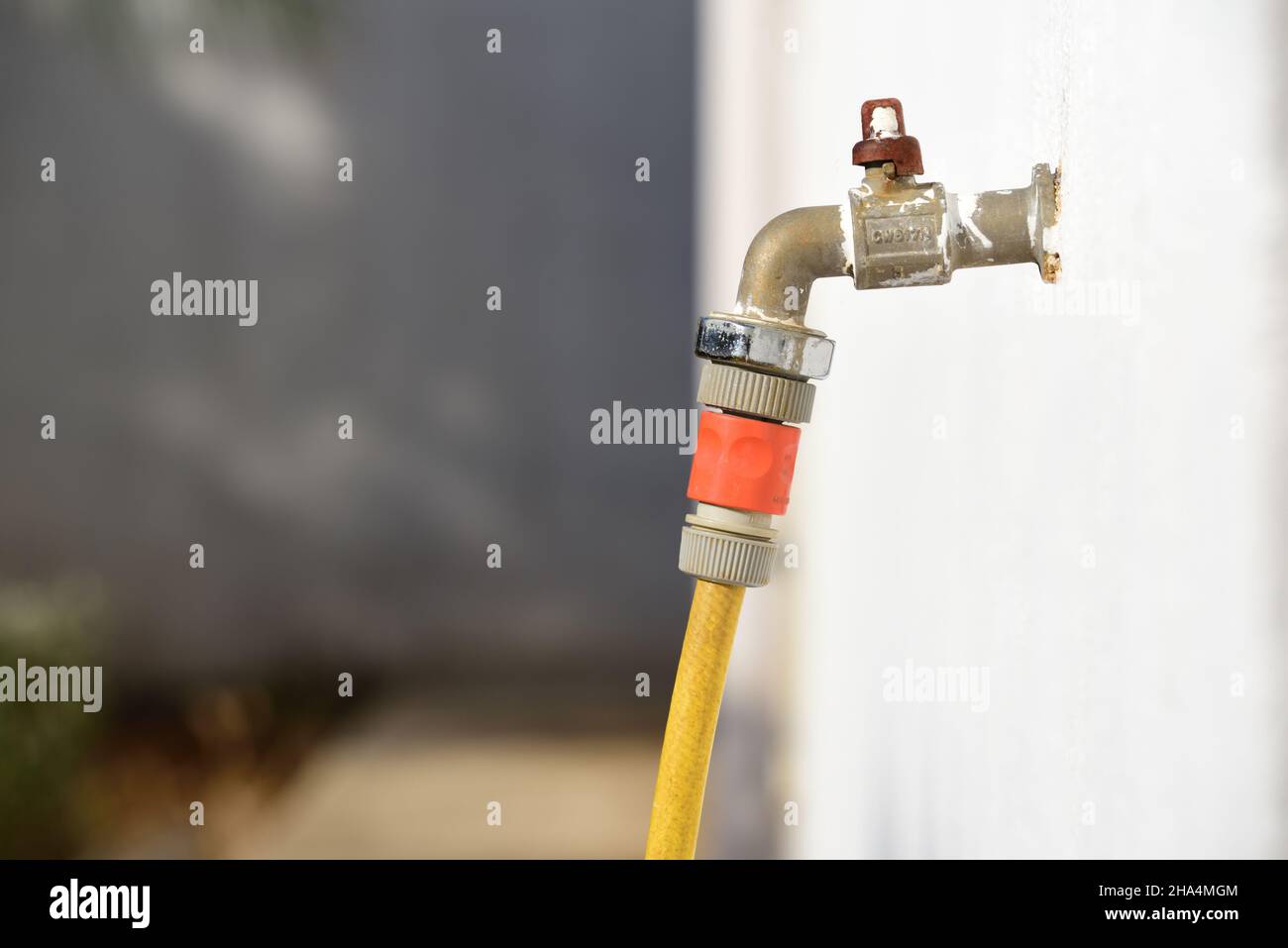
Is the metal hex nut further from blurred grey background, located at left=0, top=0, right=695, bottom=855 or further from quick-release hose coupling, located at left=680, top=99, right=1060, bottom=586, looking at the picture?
blurred grey background, located at left=0, top=0, right=695, bottom=855

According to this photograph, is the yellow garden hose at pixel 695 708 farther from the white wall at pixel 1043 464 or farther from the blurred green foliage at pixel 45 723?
the blurred green foliage at pixel 45 723

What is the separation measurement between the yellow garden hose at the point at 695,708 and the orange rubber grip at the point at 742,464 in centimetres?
3

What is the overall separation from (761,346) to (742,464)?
4 centimetres

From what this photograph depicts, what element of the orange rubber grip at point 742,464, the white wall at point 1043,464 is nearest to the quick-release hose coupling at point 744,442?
the orange rubber grip at point 742,464

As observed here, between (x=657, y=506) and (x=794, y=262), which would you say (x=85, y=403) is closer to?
(x=657, y=506)

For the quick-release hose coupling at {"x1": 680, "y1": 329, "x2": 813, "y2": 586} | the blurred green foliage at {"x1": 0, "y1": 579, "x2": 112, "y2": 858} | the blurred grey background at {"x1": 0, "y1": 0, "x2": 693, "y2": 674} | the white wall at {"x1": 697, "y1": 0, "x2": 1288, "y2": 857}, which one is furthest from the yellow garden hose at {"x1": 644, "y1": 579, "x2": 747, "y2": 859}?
the blurred green foliage at {"x1": 0, "y1": 579, "x2": 112, "y2": 858}

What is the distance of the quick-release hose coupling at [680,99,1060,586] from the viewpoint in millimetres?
363

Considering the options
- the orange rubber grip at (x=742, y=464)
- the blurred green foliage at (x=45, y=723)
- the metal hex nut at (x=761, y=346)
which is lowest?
the blurred green foliage at (x=45, y=723)

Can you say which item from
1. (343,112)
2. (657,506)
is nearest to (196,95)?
(343,112)

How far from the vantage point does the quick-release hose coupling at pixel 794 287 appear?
1.19ft

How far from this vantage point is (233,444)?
2.90ft

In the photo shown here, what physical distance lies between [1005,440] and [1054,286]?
0.37ft

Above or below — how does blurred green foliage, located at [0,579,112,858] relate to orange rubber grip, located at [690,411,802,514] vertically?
below

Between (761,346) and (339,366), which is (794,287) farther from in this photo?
(339,366)
